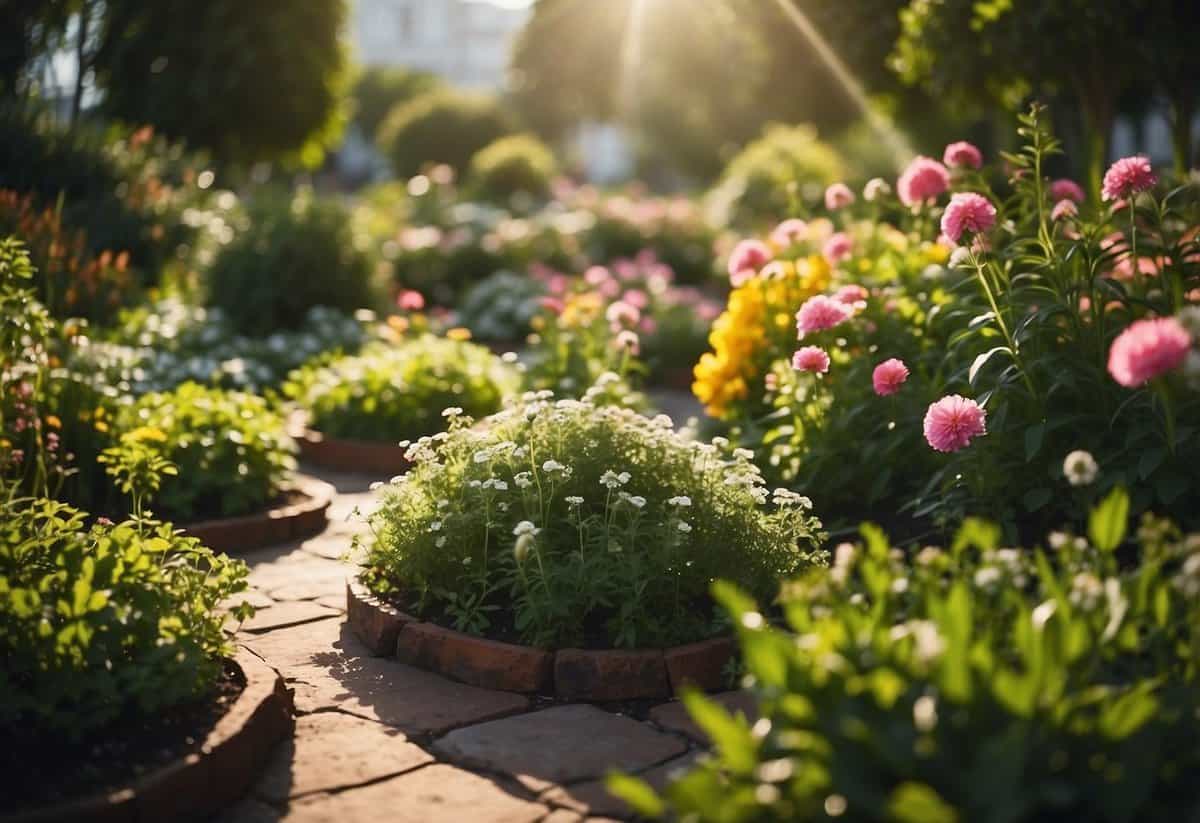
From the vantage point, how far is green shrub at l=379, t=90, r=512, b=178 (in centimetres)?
2594

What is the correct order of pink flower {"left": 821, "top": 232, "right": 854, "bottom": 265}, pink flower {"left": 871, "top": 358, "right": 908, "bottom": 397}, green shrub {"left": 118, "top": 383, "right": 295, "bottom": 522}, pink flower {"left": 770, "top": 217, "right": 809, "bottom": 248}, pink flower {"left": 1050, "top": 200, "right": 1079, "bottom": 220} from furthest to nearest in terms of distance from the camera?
1. pink flower {"left": 770, "top": 217, "right": 809, "bottom": 248}
2. pink flower {"left": 821, "top": 232, "right": 854, "bottom": 265}
3. green shrub {"left": 118, "top": 383, "right": 295, "bottom": 522}
4. pink flower {"left": 1050, "top": 200, "right": 1079, "bottom": 220}
5. pink flower {"left": 871, "top": 358, "right": 908, "bottom": 397}

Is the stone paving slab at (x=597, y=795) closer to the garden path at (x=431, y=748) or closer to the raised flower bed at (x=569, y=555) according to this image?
the garden path at (x=431, y=748)

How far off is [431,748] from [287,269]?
687 centimetres

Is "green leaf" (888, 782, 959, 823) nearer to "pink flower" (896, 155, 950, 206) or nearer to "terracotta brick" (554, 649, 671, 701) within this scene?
"terracotta brick" (554, 649, 671, 701)

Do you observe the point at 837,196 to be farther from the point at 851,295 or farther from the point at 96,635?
the point at 96,635

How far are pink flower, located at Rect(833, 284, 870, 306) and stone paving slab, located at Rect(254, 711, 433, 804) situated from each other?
248 cm

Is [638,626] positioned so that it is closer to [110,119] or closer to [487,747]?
[487,747]

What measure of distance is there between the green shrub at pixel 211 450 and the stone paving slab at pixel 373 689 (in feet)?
4.47

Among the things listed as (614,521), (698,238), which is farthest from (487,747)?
(698,238)

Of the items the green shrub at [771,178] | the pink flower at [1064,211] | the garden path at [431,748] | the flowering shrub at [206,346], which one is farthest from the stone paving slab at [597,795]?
the green shrub at [771,178]

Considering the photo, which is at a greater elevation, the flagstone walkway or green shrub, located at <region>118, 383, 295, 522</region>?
green shrub, located at <region>118, 383, 295, 522</region>

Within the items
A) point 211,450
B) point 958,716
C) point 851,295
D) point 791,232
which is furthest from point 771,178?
point 958,716

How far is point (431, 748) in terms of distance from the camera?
3416mm

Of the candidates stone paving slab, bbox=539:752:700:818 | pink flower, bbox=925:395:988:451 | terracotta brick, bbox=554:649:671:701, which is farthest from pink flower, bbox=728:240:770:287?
stone paving slab, bbox=539:752:700:818
